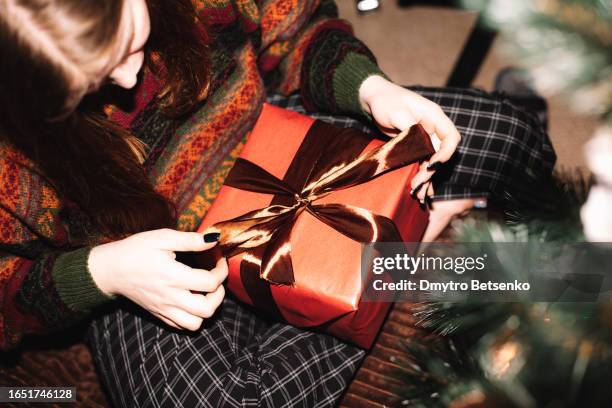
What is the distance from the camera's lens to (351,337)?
78 cm

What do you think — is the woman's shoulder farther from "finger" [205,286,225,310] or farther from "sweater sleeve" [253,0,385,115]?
"sweater sleeve" [253,0,385,115]

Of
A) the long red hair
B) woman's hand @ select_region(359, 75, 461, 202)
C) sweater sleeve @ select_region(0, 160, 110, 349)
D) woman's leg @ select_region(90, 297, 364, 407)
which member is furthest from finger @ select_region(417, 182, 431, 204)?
sweater sleeve @ select_region(0, 160, 110, 349)

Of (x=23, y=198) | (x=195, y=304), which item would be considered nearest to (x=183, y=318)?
(x=195, y=304)

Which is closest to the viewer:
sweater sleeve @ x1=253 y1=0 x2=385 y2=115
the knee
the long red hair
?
the long red hair

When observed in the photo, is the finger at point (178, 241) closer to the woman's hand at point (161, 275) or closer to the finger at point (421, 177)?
the woman's hand at point (161, 275)

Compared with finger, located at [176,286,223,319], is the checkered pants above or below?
below

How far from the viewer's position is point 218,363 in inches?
31.4

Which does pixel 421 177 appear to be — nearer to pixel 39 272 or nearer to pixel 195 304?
pixel 195 304

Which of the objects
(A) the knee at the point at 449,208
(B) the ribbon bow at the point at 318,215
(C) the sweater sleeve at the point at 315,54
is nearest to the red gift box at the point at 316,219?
(B) the ribbon bow at the point at 318,215

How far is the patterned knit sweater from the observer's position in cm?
71

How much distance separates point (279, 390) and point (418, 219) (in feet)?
1.24

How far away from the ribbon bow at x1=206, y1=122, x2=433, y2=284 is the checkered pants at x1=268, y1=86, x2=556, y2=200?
7.9 inches

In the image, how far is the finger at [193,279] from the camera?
0.68 meters

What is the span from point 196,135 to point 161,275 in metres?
0.27
